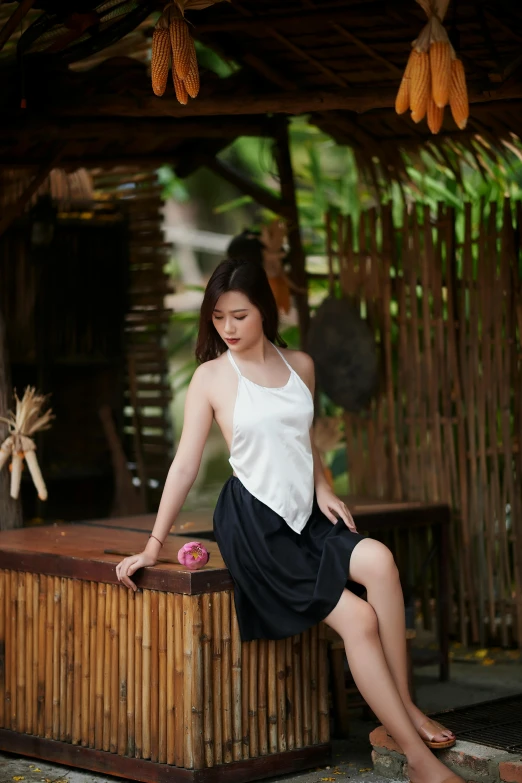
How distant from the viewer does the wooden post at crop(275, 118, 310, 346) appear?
22.2 ft

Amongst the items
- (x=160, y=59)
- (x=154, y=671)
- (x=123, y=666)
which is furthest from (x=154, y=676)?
(x=160, y=59)

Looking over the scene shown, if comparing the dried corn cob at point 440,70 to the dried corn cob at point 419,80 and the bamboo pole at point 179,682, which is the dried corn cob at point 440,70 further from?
the bamboo pole at point 179,682

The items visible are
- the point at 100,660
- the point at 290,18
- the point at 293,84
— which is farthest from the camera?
the point at 293,84

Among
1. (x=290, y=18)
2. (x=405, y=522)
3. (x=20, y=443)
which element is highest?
(x=290, y=18)

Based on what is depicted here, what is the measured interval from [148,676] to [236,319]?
1.21 meters

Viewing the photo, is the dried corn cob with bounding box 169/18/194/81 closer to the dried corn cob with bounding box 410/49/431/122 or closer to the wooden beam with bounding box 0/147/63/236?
the dried corn cob with bounding box 410/49/431/122

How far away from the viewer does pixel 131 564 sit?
4051mm

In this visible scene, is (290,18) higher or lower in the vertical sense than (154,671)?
higher

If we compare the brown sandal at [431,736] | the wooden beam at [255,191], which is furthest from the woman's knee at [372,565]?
the wooden beam at [255,191]

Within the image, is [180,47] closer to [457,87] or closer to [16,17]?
[457,87]

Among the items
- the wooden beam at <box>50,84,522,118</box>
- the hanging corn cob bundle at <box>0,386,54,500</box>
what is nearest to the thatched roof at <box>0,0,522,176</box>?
the wooden beam at <box>50,84,522,118</box>

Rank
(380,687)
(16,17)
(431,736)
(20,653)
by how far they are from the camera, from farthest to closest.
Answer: (16,17)
(20,653)
(431,736)
(380,687)

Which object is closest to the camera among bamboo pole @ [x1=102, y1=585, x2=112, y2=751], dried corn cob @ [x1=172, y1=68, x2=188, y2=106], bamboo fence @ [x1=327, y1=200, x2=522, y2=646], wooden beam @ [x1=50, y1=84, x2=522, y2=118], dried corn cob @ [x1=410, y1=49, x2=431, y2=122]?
dried corn cob @ [x1=410, y1=49, x2=431, y2=122]

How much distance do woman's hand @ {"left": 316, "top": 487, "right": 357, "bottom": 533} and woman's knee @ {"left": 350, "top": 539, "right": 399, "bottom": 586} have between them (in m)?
0.17
